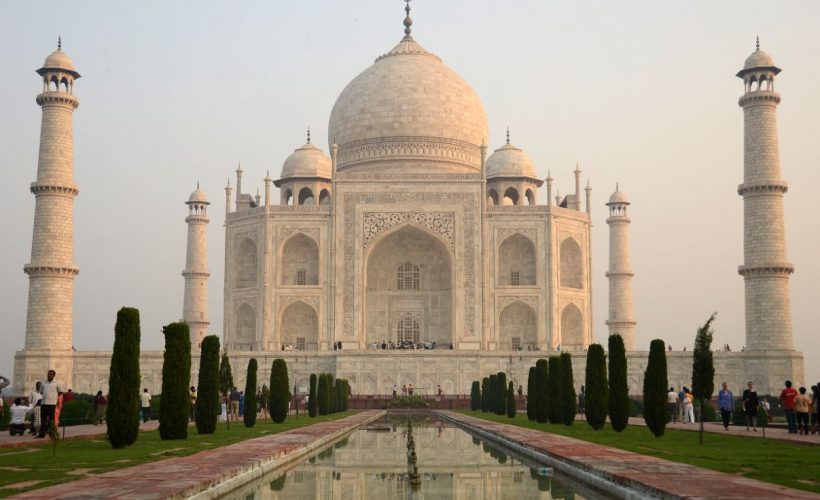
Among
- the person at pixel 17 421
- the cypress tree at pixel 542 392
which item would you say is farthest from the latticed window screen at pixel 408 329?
the person at pixel 17 421

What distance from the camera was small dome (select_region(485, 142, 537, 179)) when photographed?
3506 cm

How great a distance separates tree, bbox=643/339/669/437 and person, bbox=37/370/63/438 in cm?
705

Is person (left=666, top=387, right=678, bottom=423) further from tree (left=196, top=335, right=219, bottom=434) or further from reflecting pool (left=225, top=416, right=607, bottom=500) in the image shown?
tree (left=196, top=335, right=219, bottom=434)

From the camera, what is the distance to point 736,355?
1065 inches

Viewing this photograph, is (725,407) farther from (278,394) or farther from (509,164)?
(509,164)

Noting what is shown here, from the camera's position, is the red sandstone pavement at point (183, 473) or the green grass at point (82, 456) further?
the green grass at point (82, 456)

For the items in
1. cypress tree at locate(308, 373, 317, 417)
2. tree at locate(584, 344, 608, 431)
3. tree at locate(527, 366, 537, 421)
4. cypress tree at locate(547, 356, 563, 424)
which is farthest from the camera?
cypress tree at locate(308, 373, 317, 417)

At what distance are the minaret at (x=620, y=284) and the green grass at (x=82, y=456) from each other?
25.1 meters

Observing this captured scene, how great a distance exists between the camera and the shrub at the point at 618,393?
43.8 ft

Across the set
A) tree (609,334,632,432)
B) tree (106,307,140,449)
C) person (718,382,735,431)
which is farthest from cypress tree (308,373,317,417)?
tree (106,307,140,449)

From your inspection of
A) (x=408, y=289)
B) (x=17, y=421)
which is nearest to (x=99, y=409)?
(x=17, y=421)

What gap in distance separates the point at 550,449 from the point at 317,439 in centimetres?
302

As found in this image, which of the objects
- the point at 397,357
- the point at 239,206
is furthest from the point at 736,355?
the point at 239,206

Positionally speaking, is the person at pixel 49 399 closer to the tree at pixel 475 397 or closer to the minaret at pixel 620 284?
the tree at pixel 475 397
